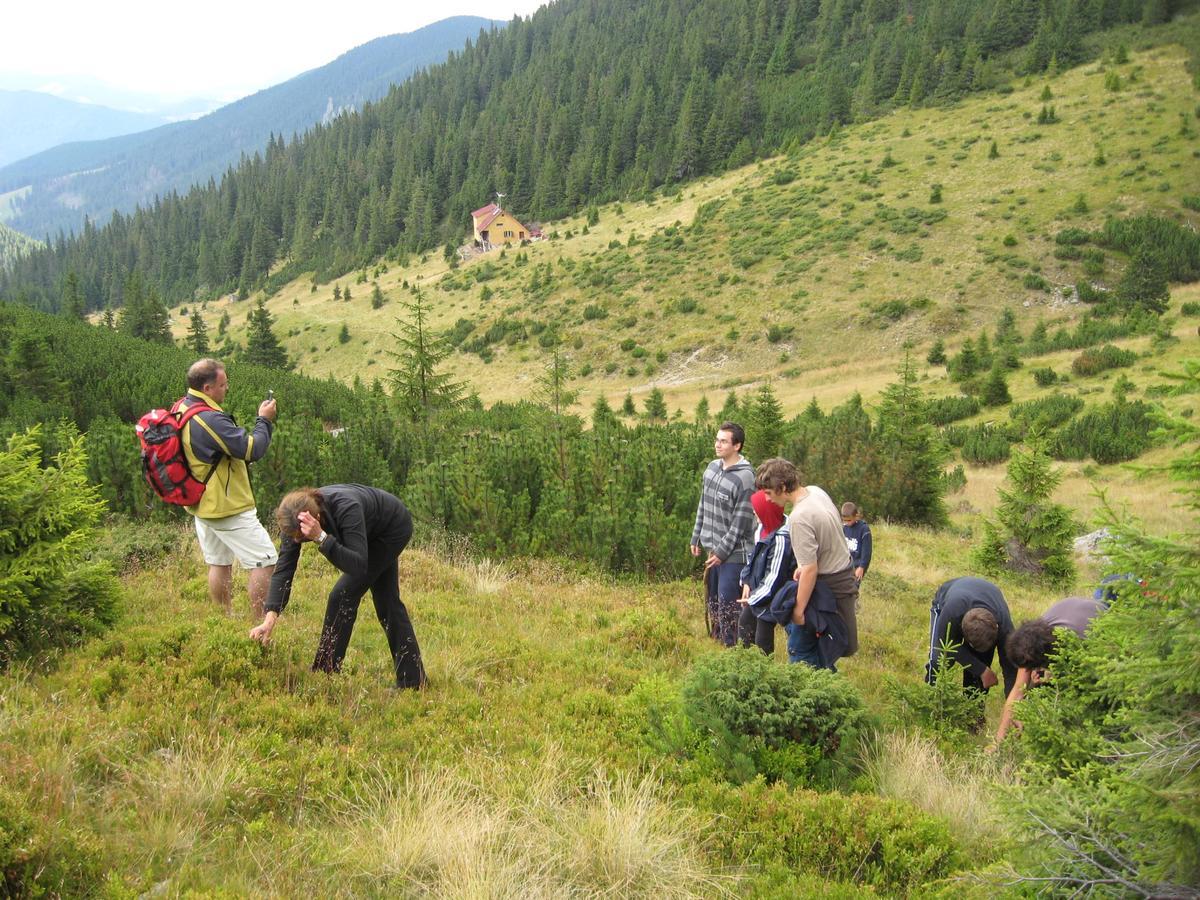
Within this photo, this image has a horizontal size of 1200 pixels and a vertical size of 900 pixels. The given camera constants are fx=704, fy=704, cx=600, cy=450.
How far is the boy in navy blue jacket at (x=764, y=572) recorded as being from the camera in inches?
191

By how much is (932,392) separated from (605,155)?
7180cm

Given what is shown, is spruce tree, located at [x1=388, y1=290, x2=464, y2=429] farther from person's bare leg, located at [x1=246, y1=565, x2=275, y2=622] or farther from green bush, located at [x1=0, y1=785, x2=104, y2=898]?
green bush, located at [x1=0, y1=785, x2=104, y2=898]

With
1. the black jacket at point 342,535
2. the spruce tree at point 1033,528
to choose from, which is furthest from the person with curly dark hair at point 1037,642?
the spruce tree at point 1033,528

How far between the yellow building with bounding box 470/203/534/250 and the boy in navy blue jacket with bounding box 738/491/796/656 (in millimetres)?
→ 77017

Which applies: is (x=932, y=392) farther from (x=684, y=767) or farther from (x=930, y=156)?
(x=930, y=156)

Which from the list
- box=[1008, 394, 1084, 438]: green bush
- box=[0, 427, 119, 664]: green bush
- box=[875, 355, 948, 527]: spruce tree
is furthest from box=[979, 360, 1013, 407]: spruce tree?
box=[0, 427, 119, 664]: green bush

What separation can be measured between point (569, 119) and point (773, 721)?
104045 mm

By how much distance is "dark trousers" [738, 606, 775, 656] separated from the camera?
4.96 m

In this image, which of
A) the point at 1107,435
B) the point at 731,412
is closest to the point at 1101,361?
the point at 1107,435

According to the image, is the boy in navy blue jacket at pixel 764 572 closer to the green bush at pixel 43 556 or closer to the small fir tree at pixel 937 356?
the green bush at pixel 43 556

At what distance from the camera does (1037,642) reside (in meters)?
3.95

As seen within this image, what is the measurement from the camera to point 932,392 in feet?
87.4

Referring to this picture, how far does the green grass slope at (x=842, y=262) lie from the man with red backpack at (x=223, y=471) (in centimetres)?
2597

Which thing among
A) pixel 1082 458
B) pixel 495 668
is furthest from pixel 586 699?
pixel 1082 458
